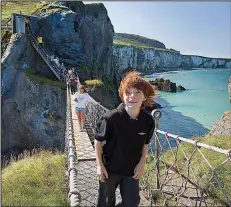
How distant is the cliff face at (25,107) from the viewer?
22.5m

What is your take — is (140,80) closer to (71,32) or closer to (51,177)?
(51,177)

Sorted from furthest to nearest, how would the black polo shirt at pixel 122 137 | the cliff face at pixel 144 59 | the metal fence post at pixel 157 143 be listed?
the cliff face at pixel 144 59 < the metal fence post at pixel 157 143 < the black polo shirt at pixel 122 137

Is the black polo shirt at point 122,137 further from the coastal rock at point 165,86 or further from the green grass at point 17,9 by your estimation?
the coastal rock at point 165,86

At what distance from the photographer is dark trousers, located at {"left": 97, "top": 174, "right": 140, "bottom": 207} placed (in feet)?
10.9

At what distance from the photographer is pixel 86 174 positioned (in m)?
6.63

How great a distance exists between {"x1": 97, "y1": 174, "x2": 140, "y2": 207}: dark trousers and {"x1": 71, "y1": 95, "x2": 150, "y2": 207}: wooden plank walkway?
71.0 inches

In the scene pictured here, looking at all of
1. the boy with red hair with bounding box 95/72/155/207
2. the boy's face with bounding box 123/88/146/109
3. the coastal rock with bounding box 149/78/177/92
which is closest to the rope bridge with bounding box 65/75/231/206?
the boy with red hair with bounding box 95/72/155/207

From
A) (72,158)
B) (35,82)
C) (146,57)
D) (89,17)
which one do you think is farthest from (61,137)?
(146,57)

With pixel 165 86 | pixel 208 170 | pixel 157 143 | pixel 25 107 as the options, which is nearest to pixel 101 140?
pixel 157 143

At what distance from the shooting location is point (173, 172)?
6.73 meters

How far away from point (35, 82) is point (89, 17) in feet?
62.6

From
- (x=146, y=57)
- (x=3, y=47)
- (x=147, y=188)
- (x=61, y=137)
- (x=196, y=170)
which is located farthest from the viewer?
(x=146, y=57)

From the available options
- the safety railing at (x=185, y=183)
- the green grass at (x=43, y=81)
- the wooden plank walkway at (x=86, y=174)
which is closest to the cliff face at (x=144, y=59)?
the green grass at (x=43, y=81)

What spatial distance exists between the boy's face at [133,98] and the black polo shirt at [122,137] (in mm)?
92
